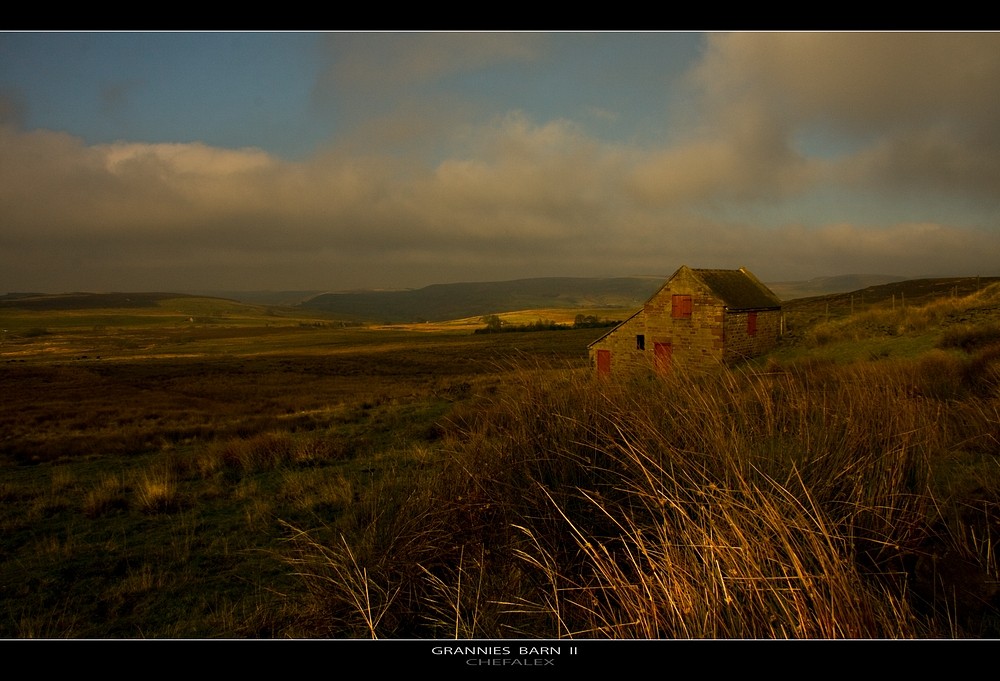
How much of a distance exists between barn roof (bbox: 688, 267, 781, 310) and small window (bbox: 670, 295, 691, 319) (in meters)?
1.25

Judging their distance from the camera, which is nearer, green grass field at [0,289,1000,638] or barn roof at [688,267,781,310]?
green grass field at [0,289,1000,638]

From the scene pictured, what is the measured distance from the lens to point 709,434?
3.51 metres

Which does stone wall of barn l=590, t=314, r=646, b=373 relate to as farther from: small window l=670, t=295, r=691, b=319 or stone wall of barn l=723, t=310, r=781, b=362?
stone wall of barn l=723, t=310, r=781, b=362

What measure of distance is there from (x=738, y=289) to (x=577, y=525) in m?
27.3

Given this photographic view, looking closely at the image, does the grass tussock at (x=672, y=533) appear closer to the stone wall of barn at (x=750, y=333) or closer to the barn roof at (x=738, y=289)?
the stone wall of barn at (x=750, y=333)

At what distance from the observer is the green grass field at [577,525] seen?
2.34m

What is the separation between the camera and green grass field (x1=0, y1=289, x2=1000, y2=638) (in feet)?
7.67

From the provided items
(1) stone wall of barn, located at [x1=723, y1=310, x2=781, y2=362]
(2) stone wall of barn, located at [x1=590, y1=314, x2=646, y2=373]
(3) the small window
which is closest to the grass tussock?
(1) stone wall of barn, located at [x1=723, y1=310, x2=781, y2=362]

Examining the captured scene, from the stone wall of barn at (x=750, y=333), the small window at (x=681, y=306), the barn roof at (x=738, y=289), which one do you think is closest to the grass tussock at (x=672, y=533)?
the stone wall of barn at (x=750, y=333)

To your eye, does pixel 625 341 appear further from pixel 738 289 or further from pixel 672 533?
pixel 672 533

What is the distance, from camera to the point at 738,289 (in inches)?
1079

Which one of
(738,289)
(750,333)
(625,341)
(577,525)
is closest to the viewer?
(577,525)

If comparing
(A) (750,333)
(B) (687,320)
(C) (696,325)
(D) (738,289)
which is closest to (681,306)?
(B) (687,320)
